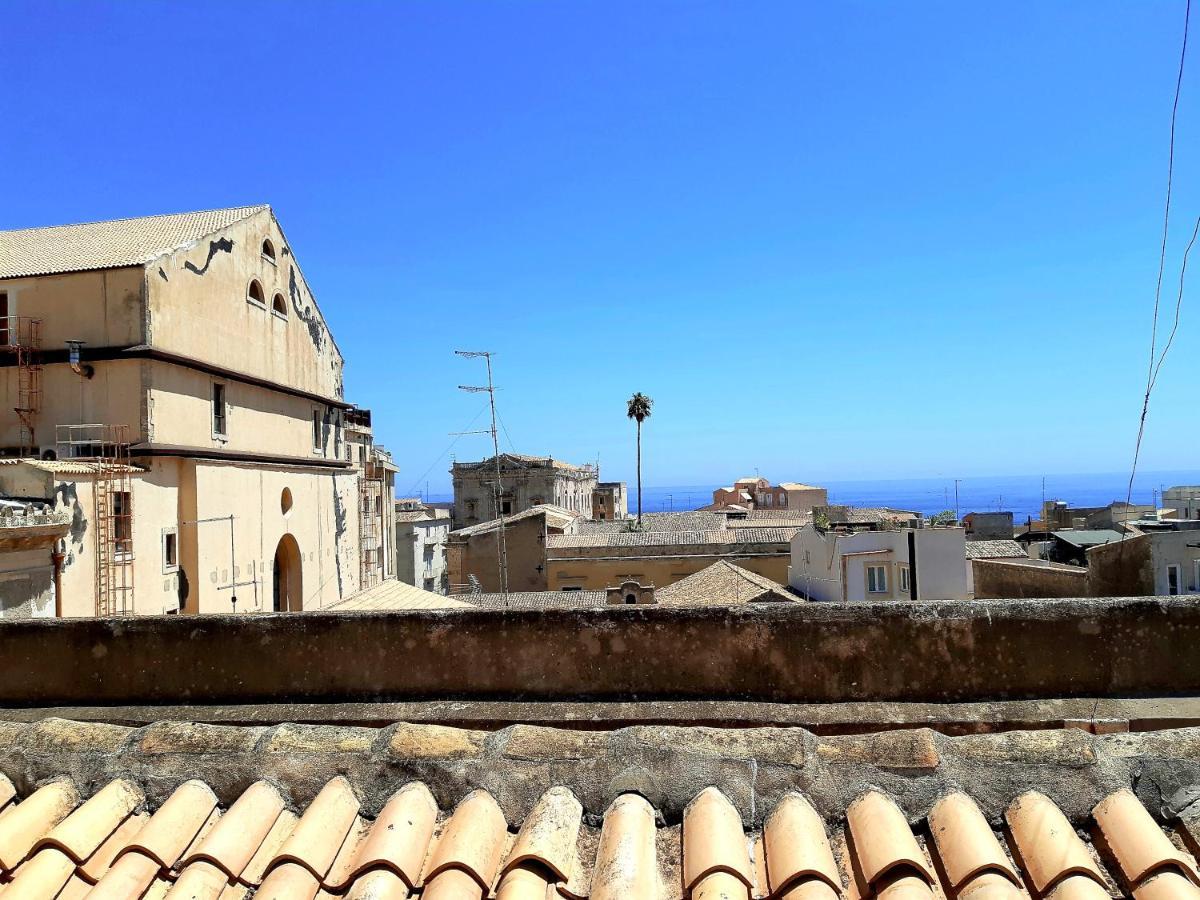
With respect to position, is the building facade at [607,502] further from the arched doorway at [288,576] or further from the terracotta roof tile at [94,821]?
the terracotta roof tile at [94,821]

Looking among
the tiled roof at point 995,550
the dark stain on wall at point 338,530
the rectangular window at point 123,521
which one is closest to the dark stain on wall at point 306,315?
the dark stain on wall at point 338,530

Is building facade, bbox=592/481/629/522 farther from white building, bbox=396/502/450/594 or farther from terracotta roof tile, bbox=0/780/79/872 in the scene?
terracotta roof tile, bbox=0/780/79/872

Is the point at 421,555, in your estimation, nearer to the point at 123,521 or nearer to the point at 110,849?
the point at 123,521

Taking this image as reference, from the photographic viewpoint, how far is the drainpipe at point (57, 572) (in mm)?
15172

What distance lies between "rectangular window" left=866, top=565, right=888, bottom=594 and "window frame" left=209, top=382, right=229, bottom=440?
61.6 feet

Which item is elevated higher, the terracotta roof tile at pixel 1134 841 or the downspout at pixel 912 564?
the terracotta roof tile at pixel 1134 841

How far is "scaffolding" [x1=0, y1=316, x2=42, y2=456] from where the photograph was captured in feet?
61.8

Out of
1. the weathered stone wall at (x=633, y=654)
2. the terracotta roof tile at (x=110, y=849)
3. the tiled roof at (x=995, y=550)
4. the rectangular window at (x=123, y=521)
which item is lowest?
the tiled roof at (x=995, y=550)

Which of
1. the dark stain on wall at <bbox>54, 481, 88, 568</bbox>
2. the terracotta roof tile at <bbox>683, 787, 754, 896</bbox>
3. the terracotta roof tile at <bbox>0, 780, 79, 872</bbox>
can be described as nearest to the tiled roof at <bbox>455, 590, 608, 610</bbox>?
the dark stain on wall at <bbox>54, 481, 88, 568</bbox>

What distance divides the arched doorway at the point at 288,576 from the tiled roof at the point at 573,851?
74.0 feet

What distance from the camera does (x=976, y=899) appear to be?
271 centimetres

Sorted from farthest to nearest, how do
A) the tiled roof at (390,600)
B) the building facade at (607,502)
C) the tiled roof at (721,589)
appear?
the building facade at (607,502), the tiled roof at (721,589), the tiled roof at (390,600)

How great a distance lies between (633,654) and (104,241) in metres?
22.3

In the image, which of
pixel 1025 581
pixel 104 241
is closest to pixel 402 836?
pixel 1025 581
